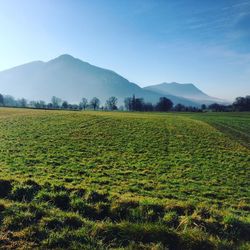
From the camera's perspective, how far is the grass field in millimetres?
6512

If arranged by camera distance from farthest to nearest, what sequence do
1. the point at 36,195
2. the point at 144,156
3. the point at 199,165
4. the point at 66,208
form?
the point at 144,156 → the point at 199,165 → the point at 36,195 → the point at 66,208

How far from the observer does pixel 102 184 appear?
13719 mm

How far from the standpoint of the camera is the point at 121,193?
39.3 feet

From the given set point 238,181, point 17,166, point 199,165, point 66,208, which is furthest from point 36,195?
point 199,165

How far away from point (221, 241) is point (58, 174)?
34.7ft

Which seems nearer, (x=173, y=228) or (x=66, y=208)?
(x=173, y=228)

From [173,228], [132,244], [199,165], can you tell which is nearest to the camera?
[132,244]

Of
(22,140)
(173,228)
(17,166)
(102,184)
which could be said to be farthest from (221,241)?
(22,140)

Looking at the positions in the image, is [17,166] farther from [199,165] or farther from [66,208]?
[199,165]

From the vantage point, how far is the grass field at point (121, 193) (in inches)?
256

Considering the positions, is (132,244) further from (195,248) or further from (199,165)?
(199,165)

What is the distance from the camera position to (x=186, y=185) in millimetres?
14992

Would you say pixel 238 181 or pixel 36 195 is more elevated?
pixel 36 195

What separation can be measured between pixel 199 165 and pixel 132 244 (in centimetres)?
1520
